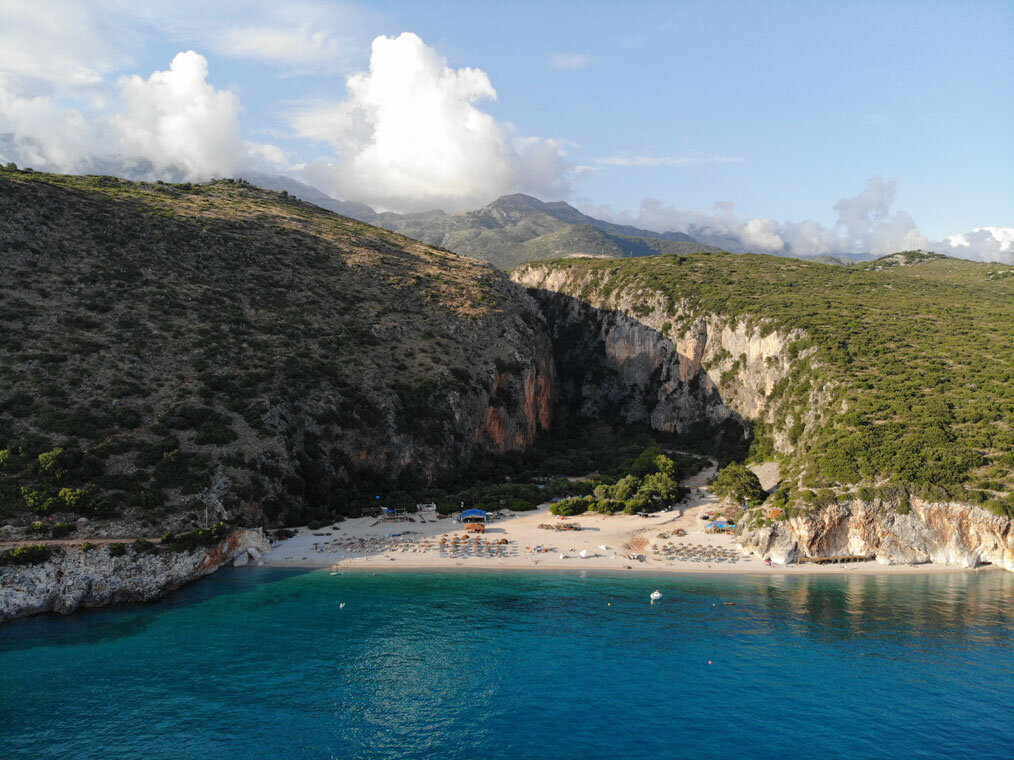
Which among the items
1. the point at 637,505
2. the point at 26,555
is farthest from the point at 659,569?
the point at 26,555

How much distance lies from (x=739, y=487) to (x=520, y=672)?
37.5m

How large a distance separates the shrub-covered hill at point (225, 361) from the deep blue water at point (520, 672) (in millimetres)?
11741

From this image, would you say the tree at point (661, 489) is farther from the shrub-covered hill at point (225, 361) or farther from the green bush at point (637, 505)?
the shrub-covered hill at point (225, 361)

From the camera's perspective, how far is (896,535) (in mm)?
48000

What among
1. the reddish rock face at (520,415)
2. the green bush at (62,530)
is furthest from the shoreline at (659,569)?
the reddish rock face at (520,415)

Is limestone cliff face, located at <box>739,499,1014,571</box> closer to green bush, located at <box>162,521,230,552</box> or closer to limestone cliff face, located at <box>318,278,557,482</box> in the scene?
limestone cliff face, located at <box>318,278,557,482</box>

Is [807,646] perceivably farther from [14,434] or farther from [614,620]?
[14,434]

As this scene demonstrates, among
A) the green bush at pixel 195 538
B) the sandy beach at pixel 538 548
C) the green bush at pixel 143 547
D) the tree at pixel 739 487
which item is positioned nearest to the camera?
the green bush at pixel 143 547

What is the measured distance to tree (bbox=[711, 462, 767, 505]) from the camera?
195 feet

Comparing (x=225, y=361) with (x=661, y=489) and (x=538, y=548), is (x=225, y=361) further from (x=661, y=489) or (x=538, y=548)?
(x=661, y=489)

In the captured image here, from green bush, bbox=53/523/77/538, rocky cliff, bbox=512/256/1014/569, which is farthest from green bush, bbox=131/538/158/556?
rocky cliff, bbox=512/256/1014/569

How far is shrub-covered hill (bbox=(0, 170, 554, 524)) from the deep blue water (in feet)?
38.5

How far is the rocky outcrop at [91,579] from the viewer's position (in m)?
37.0

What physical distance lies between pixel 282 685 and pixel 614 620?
2081cm
